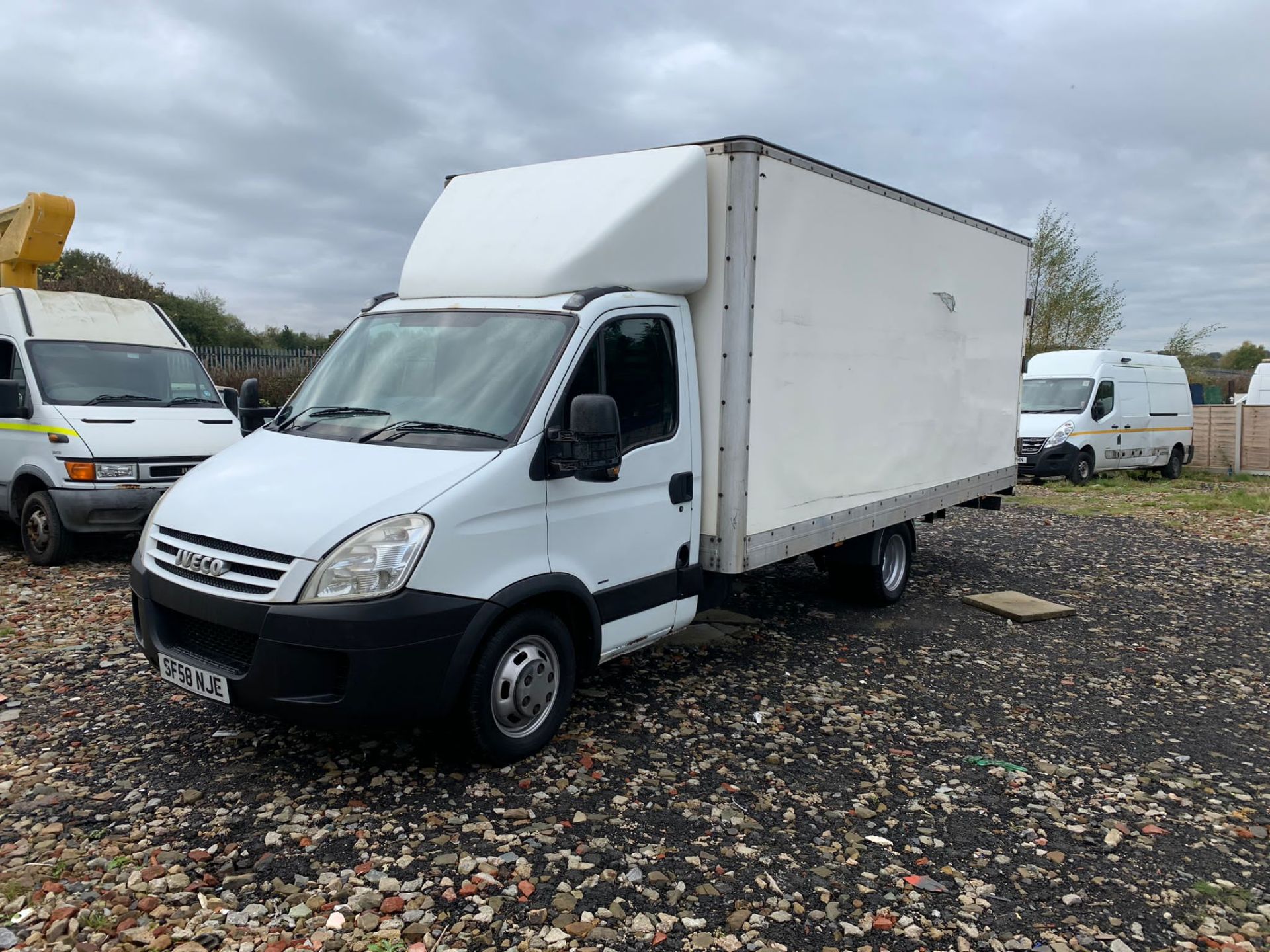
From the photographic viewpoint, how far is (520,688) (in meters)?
4.29

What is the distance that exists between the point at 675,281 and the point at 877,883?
3155mm

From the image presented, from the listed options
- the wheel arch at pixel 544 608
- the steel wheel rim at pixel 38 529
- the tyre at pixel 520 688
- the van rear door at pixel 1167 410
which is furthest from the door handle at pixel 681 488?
the van rear door at pixel 1167 410

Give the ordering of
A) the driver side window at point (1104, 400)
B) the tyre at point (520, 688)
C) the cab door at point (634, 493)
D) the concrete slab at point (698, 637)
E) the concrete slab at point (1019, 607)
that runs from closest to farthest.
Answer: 1. the tyre at point (520, 688)
2. the cab door at point (634, 493)
3. the concrete slab at point (698, 637)
4. the concrete slab at point (1019, 607)
5. the driver side window at point (1104, 400)

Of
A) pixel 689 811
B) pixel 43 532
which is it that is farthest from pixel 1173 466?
pixel 43 532

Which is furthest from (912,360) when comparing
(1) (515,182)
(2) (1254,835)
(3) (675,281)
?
(2) (1254,835)

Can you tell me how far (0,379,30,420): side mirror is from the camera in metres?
7.91

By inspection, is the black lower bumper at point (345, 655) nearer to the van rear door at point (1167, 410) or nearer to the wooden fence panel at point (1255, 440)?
the van rear door at point (1167, 410)

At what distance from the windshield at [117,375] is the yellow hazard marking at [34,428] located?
0.86 ft

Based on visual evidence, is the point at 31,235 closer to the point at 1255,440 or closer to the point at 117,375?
the point at 117,375

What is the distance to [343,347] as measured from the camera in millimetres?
→ 5199

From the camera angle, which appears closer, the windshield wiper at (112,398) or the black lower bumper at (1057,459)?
the windshield wiper at (112,398)

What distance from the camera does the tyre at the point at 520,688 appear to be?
4.08 meters

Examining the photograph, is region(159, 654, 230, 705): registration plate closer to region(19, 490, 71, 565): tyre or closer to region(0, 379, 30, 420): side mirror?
region(19, 490, 71, 565): tyre

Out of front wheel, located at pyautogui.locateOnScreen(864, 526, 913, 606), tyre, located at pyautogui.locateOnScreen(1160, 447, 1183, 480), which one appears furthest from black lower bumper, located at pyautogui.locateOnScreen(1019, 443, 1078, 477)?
front wheel, located at pyautogui.locateOnScreen(864, 526, 913, 606)
